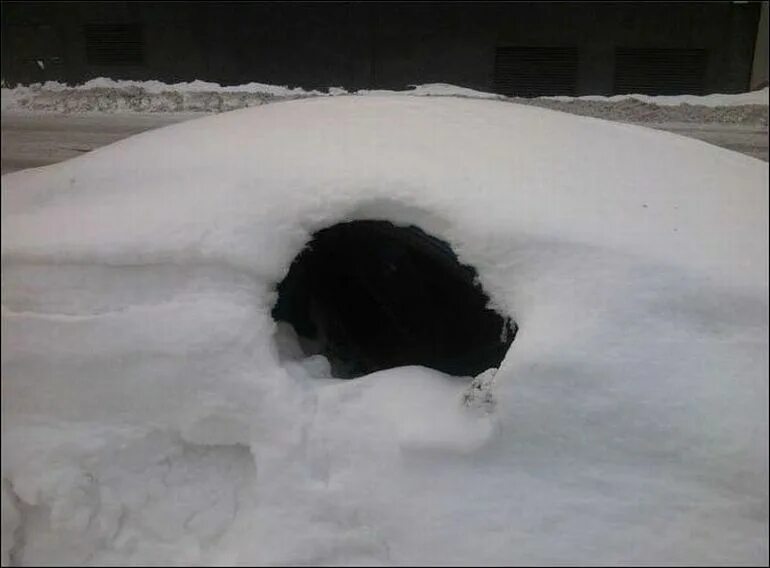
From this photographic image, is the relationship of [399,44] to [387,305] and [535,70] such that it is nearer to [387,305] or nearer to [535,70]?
[535,70]

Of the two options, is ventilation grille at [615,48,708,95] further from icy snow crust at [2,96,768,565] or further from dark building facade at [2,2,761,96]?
icy snow crust at [2,96,768,565]

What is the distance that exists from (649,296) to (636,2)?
3328mm

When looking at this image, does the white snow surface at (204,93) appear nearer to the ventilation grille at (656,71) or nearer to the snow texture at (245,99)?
the snow texture at (245,99)

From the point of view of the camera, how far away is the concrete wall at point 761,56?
262cm

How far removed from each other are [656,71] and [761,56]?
5.49ft

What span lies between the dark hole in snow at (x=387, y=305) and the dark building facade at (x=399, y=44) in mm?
2392

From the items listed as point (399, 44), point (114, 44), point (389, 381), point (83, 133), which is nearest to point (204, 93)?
point (114, 44)

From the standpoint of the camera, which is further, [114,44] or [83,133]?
[114,44]

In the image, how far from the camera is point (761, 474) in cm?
177

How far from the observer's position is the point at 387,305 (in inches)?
92.7

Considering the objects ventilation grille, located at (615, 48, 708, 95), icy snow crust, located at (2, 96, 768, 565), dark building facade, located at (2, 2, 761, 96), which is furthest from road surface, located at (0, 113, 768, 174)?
ventilation grille, located at (615, 48, 708, 95)

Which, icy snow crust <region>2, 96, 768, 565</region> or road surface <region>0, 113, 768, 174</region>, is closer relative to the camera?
icy snow crust <region>2, 96, 768, 565</region>

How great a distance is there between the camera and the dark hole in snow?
212cm

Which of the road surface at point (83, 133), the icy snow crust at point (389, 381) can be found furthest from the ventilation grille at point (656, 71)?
the icy snow crust at point (389, 381)
